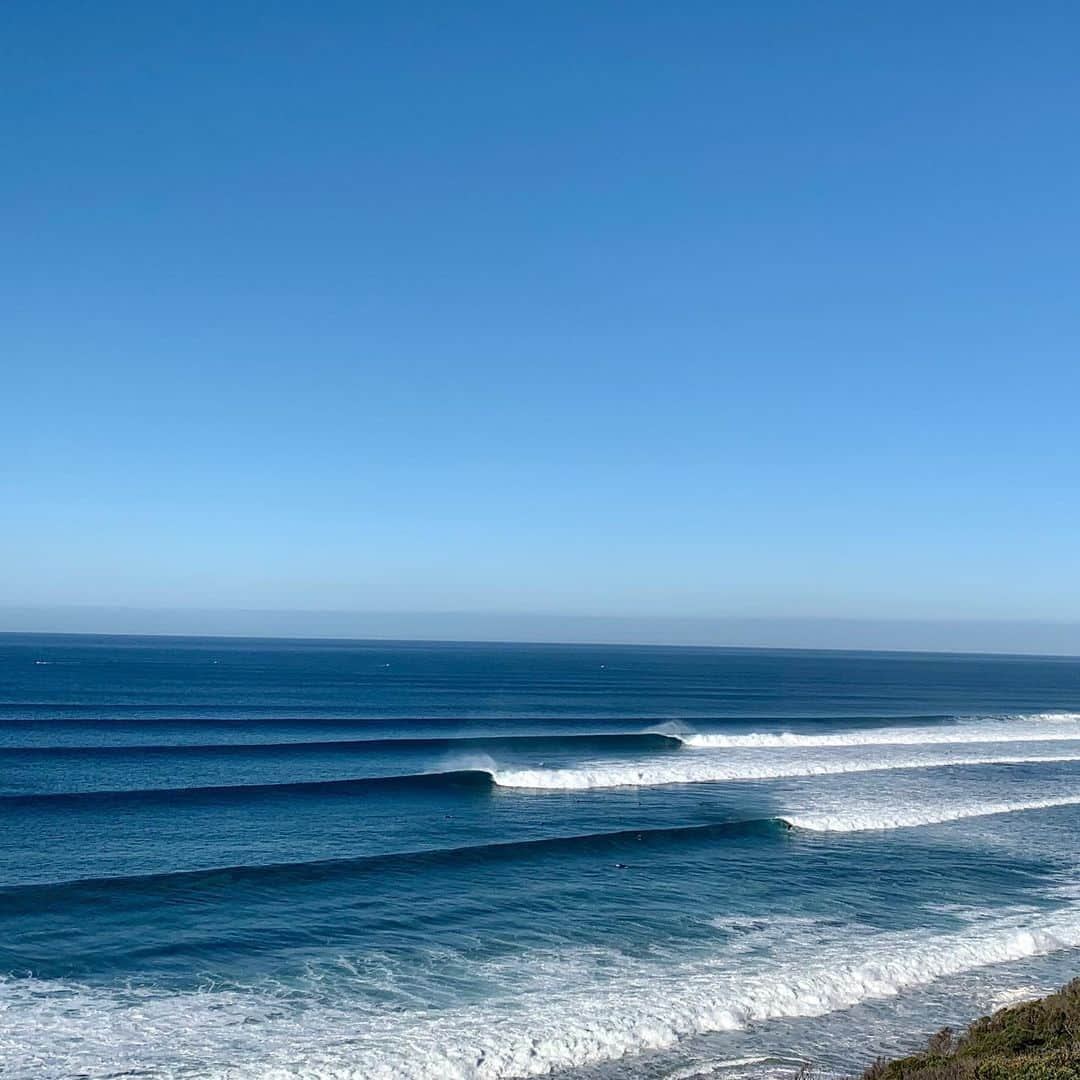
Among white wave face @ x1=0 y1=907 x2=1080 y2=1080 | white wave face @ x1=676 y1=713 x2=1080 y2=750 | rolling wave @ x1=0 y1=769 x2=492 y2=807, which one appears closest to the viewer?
white wave face @ x1=0 y1=907 x2=1080 y2=1080

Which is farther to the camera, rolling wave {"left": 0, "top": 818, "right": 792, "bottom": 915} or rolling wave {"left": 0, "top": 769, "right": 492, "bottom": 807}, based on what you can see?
rolling wave {"left": 0, "top": 769, "right": 492, "bottom": 807}

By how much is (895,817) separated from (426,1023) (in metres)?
19.6

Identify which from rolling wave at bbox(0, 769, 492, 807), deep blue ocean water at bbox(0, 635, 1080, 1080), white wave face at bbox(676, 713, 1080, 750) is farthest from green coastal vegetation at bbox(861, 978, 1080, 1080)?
white wave face at bbox(676, 713, 1080, 750)

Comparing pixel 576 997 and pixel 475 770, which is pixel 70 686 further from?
pixel 576 997

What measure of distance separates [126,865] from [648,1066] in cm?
1388

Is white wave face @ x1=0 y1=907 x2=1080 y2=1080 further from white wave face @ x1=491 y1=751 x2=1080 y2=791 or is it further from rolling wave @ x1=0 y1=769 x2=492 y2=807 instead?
white wave face @ x1=491 y1=751 x2=1080 y2=791

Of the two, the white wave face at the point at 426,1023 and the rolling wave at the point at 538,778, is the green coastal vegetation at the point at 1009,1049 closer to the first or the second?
the white wave face at the point at 426,1023

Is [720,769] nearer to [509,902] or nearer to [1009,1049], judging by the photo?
[509,902]

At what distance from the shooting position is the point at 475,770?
119 ft

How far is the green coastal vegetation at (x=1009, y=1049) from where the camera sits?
32.8 feet

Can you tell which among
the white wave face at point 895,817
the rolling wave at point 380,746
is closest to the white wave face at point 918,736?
the rolling wave at point 380,746

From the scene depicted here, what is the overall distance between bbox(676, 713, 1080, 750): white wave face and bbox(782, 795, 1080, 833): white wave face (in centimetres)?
1457

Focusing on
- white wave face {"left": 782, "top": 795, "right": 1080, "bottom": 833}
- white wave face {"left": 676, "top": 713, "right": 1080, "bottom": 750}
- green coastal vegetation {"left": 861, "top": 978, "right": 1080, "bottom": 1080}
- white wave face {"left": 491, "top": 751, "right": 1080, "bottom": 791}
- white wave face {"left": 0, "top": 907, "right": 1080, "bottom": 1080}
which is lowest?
white wave face {"left": 676, "top": 713, "right": 1080, "bottom": 750}

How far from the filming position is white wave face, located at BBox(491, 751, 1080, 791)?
34.6 m
